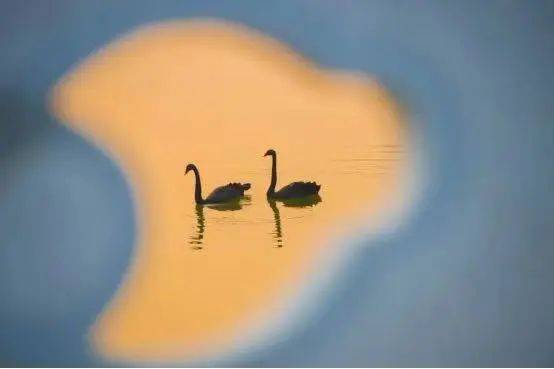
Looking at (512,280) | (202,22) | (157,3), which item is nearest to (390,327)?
(512,280)

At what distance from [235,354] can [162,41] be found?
42.2 inches

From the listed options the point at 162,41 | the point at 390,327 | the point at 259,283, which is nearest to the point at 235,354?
the point at 259,283

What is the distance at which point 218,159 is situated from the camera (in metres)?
1.88

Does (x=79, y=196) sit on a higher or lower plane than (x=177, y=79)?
lower

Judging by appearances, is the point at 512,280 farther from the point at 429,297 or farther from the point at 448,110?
the point at 448,110

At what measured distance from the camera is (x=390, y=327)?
1.86m

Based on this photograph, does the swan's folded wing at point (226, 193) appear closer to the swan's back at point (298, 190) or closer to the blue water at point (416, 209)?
the swan's back at point (298, 190)

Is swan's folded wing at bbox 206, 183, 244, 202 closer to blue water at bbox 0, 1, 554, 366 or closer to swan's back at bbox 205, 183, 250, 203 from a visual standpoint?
swan's back at bbox 205, 183, 250, 203

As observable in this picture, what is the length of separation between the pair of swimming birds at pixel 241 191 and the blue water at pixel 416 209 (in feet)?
0.79

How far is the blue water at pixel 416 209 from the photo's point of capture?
184 cm

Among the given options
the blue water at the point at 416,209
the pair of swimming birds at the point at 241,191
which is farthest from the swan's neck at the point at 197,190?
the blue water at the point at 416,209

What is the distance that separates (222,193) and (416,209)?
652 mm

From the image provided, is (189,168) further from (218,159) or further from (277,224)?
(277,224)

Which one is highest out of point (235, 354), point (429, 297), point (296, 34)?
point (296, 34)
